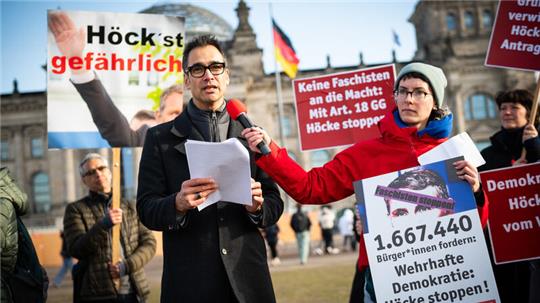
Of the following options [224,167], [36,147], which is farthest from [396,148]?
[36,147]

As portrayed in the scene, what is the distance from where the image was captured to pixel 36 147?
51562 mm

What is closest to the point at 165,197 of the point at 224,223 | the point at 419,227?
the point at 224,223

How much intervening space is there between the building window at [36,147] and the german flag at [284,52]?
3256 centimetres

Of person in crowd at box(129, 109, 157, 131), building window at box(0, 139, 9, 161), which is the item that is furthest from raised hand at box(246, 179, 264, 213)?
building window at box(0, 139, 9, 161)

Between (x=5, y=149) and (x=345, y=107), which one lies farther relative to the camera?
(x=5, y=149)

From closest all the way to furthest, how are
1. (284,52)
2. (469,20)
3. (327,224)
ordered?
(327,224), (284,52), (469,20)

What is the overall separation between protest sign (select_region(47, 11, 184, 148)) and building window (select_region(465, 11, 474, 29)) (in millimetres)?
49793

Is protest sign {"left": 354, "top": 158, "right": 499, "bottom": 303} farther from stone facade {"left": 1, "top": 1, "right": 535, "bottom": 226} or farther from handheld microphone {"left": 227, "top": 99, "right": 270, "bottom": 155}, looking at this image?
stone facade {"left": 1, "top": 1, "right": 535, "bottom": 226}

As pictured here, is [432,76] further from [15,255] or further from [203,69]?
[15,255]

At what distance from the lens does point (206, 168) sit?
2.74 m

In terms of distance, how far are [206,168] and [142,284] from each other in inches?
97.9

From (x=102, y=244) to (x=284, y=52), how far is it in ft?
73.2

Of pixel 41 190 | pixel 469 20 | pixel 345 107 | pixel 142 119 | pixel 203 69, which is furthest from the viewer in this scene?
pixel 41 190

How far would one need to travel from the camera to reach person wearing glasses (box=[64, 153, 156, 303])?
4719 millimetres
